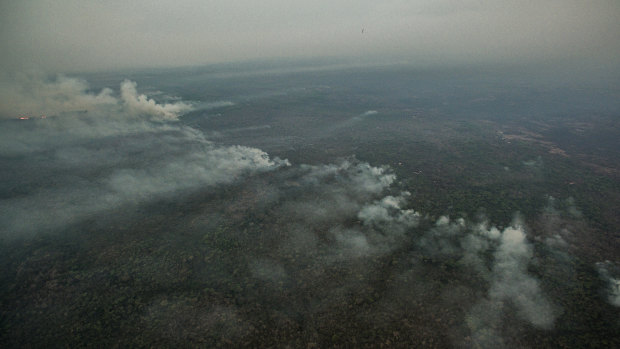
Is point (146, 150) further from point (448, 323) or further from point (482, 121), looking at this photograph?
point (482, 121)

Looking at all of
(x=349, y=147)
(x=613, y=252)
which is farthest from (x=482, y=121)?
(x=613, y=252)

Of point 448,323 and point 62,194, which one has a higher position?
point 62,194

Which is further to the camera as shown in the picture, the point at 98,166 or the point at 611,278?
the point at 98,166

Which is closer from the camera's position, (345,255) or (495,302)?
(495,302)

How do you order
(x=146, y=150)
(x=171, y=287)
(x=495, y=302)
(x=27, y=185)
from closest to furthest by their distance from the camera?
1. (x=495, y=302)
2. (x=171, y=287)
3. (x=27, y=185)
4. (x=146, y=150)

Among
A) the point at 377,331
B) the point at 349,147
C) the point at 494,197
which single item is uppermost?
the point at 349,147

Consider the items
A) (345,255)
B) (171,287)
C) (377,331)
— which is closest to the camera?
(377,331)

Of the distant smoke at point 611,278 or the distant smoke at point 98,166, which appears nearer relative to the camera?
the distant smoke at point 611,278

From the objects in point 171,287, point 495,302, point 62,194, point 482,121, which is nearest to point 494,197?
point 495,302

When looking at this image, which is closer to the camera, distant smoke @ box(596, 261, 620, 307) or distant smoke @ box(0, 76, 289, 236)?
distant smoke @ box(596, 261, 620, 307)
